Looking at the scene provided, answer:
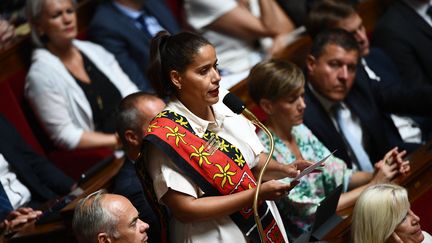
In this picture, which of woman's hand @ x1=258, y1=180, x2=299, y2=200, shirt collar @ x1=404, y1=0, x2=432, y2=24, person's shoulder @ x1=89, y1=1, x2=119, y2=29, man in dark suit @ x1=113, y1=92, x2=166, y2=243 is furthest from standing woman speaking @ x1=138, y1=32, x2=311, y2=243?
shirt collar @ x1=404, y1=0, x2=432, y2=24

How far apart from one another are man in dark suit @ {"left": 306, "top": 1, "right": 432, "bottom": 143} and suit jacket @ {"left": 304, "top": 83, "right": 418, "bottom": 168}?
84 mm

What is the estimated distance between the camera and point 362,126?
7.34 feet

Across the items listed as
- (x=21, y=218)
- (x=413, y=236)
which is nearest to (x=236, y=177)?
(x=413, y=236)

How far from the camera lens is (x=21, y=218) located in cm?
179

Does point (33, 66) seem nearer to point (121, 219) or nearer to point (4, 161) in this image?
point (4, 161)

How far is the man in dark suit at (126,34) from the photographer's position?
255cm

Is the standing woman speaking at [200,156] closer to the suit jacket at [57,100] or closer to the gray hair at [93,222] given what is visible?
the gray hair at [93,222]

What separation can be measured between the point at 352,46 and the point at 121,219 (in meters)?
1.02

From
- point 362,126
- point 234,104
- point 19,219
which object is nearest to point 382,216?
point 234,104

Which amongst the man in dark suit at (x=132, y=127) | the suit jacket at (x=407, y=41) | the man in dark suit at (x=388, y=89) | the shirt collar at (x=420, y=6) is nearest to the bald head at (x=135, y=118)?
the man in dark suit at (x=132, y=127)

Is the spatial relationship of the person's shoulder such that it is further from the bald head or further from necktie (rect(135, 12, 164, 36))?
the bald head

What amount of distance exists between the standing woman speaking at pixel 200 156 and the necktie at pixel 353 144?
0.71 meters

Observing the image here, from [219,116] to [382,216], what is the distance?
1.30ft

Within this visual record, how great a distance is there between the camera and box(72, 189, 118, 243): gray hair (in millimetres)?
1430
